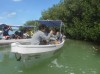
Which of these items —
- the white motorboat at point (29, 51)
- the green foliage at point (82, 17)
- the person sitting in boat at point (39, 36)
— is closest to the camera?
the white motorboat at point (29, 51)

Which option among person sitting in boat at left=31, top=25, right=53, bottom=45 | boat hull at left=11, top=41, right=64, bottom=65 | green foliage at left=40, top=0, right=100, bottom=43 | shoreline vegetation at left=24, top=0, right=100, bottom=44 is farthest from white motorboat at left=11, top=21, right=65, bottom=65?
green foliage at left=40, top=0, right=100, bottom=43

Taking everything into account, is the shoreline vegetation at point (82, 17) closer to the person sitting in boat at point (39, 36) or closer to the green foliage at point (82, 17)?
the green foliage at point (82, 17)

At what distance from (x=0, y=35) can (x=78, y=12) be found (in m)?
19.7

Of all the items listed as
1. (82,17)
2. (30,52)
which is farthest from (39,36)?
(82,17)

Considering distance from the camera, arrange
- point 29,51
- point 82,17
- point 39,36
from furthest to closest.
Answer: point 82,17 → point 39,36 → point 29,51

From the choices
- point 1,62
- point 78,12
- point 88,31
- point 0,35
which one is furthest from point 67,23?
point 1,62

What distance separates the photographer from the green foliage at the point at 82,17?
33438mm

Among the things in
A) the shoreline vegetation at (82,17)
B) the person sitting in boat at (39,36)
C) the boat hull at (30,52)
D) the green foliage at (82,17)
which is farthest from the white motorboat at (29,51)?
the green foliage at (82,17)

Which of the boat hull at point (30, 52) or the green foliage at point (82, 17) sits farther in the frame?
the green foliage at point (82, 17)

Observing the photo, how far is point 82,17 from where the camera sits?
1594 inches

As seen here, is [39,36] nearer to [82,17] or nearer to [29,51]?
[29,51]

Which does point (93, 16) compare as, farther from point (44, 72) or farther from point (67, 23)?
point (44, 72)

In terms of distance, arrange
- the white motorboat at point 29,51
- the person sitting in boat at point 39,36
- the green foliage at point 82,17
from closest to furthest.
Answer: the white motorboat at point 29,51 → the person sitting in boat at point 39,36 → the green foliage at point 82,17

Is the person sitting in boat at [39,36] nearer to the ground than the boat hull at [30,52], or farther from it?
farther from it
